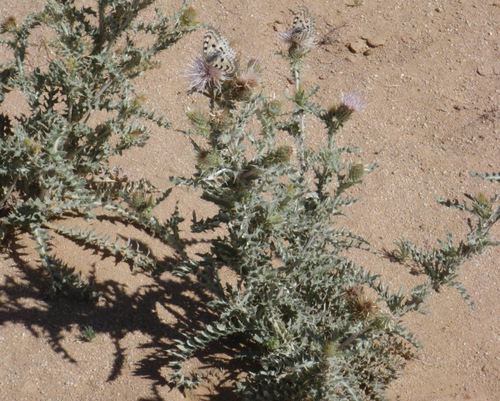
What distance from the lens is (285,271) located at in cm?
335

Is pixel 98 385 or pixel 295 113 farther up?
pixel 295 113

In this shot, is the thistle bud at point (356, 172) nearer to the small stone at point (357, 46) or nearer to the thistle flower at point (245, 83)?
the thistle flower at point (245, 83)

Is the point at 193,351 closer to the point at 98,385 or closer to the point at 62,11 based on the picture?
the point at 98,385

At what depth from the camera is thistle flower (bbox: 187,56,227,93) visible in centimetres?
281

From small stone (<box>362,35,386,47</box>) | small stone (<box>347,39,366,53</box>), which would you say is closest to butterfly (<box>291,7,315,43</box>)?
small stone (<box>347,39,366,53</box>)

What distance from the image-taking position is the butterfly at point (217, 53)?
2.82 meters

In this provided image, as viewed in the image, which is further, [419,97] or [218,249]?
[419,97]

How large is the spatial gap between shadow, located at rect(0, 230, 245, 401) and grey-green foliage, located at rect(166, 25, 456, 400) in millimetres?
135

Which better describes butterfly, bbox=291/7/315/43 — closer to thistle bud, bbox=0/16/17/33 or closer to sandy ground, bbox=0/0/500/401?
sandy ground, bbox=0/0/500/401

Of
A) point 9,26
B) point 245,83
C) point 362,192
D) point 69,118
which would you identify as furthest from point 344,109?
point 9,26

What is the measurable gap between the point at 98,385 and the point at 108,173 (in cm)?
177

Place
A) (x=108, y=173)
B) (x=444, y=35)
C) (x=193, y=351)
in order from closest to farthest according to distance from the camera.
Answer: (x=193, y=351)
(x=108, y=173)
(x=444, y=35)

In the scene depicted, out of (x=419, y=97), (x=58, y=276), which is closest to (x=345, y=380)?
(x=58, y=276)

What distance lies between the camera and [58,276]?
3.77 meters
